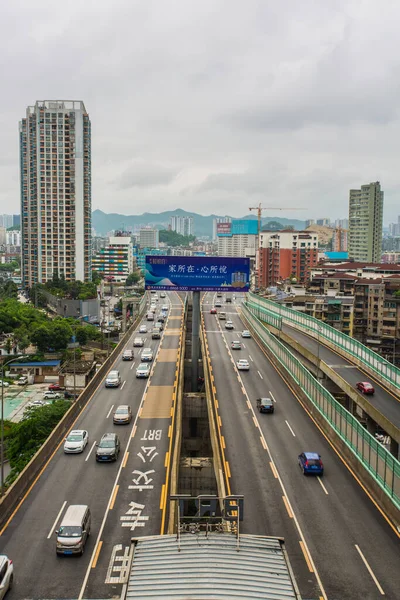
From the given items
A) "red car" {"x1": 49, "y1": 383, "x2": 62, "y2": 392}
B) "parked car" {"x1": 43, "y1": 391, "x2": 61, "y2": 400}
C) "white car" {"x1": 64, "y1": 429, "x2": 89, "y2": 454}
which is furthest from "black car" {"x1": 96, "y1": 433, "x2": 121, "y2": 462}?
"red car" {"x1": 49, "y1": 383, "x2": 62, "y2": 392}

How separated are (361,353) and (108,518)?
35.1m

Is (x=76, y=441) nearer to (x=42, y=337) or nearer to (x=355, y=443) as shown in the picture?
(x=355, y=443)

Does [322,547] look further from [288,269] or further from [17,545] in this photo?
[288,269]

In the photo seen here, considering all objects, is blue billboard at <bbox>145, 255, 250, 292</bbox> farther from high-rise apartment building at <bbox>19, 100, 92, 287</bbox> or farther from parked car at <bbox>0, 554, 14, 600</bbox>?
high-rise apartment building at <bbox>19, 100, 92, 287</bbox>

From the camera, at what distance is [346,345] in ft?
197

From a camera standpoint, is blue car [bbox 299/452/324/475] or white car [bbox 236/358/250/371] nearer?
blue car [bbox 299/452/324/475]

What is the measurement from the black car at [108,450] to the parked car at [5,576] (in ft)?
41.6

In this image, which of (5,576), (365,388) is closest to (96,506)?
(5,576)

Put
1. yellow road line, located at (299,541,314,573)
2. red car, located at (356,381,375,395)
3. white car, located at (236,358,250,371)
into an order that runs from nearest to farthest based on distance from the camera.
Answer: yellow road line, located at (299,541,314,573) < red car, located at (356,381,375,395) < white car, located at (236,358,250,371)

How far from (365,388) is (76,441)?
23319 millimetres

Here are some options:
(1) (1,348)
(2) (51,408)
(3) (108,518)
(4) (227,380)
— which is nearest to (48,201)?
(1) (1,348)

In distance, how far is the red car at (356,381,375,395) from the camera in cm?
4716

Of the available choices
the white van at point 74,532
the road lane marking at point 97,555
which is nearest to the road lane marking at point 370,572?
the road lane marking at point 97,555

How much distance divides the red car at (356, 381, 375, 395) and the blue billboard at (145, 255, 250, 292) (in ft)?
43.2
